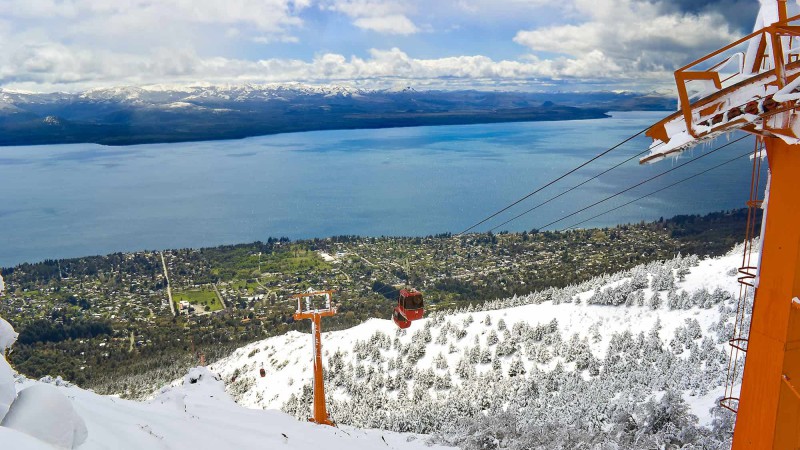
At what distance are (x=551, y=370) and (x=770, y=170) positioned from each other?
10859 mm

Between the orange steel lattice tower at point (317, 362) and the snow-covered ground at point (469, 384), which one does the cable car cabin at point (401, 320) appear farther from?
the snow-covered ground at point (469, 384)

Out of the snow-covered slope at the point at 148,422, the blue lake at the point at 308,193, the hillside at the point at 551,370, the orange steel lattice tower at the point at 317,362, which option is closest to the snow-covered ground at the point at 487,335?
the hillside at the point at 551,370

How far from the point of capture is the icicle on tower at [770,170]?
110 inches

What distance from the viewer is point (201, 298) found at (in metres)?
51.7

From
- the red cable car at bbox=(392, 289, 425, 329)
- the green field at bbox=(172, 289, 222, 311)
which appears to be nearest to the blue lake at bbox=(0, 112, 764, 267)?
the green field at bbox=(172, 289, 222, 311)

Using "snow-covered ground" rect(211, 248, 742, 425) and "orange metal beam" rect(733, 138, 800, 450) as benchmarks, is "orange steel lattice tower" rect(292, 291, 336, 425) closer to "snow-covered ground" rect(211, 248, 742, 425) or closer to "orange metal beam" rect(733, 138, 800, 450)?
"snow-covered ground" rect(211, 248, 742, 425)

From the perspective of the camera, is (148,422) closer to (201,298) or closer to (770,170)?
(770,170)

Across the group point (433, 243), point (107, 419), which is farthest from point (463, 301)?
point (107, 419)

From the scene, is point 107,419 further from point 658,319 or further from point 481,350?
point 658,319

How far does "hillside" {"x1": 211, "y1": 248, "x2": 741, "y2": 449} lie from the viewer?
8.59 m

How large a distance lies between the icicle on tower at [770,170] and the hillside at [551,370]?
185 inches

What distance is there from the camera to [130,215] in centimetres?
9412

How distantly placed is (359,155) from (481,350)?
480 ft

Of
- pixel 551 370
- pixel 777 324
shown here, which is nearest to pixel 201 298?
pixel 551 370
